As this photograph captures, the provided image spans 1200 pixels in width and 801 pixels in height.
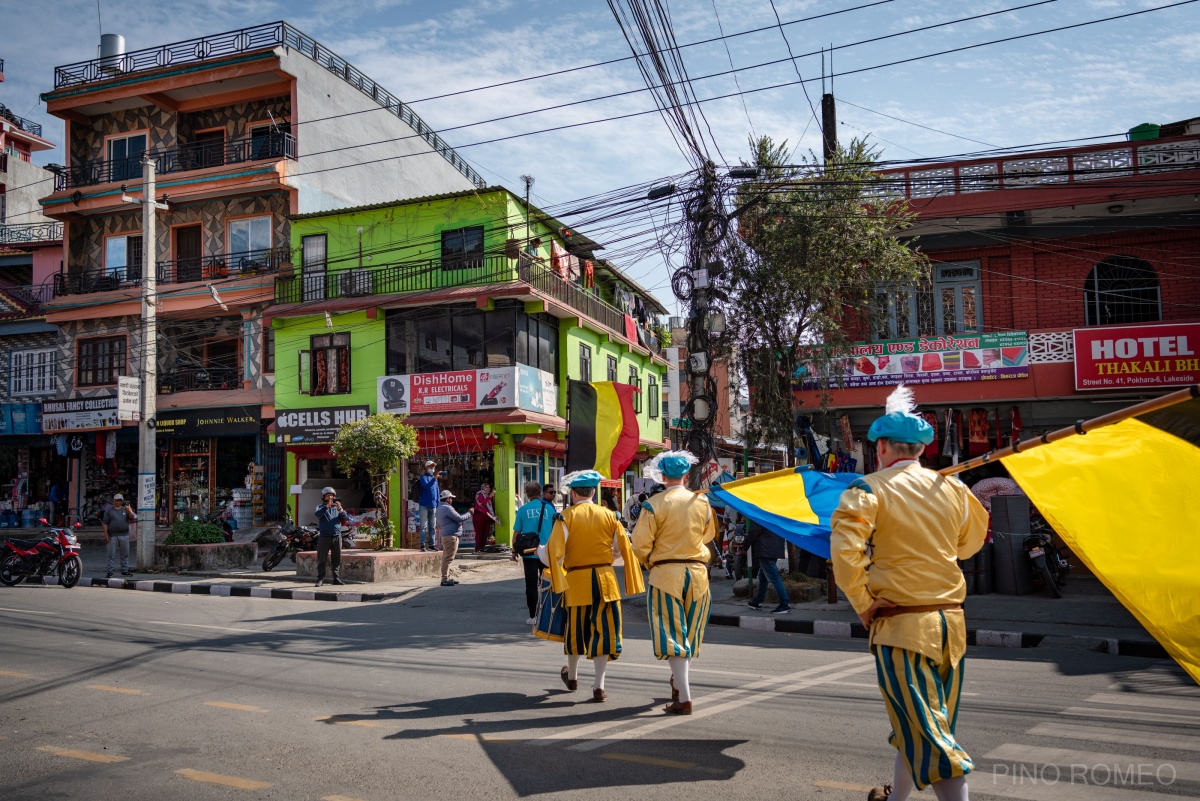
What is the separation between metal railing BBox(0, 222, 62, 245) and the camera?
131 feet

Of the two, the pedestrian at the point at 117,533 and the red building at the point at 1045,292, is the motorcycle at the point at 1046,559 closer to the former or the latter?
the red building at the point at 1045,292

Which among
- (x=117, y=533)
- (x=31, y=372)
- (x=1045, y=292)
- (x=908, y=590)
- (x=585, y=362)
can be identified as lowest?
(x=117, y=533)

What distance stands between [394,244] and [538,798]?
25.2 metres

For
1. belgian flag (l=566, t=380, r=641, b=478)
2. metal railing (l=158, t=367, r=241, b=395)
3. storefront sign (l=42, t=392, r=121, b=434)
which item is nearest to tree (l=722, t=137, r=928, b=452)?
belgian flag (l=566, t=380, r=641, b=478)

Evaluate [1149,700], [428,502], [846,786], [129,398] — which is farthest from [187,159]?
[846,786]

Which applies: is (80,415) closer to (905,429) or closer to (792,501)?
(792,501)

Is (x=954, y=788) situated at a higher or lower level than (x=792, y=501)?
lower

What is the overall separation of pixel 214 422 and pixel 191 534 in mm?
10658

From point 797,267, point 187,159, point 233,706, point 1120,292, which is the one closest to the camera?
point 233,706

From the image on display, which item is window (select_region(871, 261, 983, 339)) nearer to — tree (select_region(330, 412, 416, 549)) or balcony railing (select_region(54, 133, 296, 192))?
tree (select_region(330, 412, 416, 549))

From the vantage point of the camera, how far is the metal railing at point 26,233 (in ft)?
131

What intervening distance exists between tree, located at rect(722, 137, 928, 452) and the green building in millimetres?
10064

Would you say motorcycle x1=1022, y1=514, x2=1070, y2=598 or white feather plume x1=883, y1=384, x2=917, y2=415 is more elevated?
white feather plume x1=883, y1=384, x2=917, y2=415

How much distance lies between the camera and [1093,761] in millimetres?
5387
